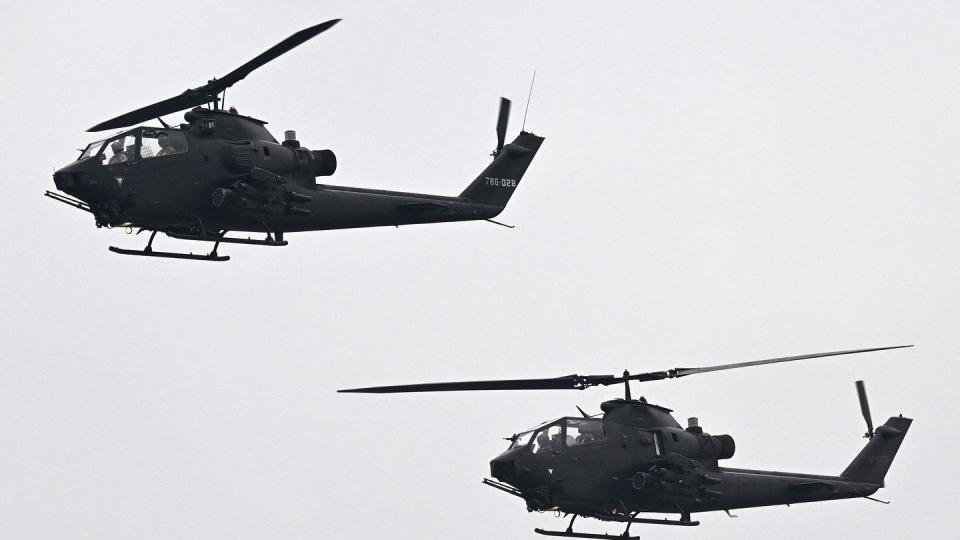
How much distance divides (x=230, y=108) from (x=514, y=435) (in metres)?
11.2

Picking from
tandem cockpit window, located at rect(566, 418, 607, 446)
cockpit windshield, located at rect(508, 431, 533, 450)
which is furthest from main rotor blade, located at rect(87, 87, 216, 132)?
tandem cockpit window, located at rect(566, 418, 607, 446)

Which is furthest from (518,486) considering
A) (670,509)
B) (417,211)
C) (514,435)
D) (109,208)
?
(109,208)

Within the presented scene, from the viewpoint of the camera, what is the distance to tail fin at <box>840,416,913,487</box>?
42.7 m

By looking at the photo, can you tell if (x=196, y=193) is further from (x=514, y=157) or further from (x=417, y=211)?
(x=514, y=157)

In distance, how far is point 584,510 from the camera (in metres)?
37.3

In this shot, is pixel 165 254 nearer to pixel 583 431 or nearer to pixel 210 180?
pixel 210 180

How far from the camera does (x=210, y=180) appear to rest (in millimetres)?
37656

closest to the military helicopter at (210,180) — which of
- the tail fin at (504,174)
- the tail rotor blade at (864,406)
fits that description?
the tail fin at (504,174)

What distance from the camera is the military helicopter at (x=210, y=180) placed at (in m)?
36.2

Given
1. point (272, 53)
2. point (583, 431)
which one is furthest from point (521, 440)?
point (272, 53)

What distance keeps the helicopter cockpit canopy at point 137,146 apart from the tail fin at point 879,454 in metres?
20.7

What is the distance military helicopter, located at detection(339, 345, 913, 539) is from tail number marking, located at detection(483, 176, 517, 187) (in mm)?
8807

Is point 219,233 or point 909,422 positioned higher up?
point 219,233

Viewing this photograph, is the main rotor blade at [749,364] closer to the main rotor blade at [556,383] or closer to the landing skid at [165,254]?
the main rotor blade at [556,383]
